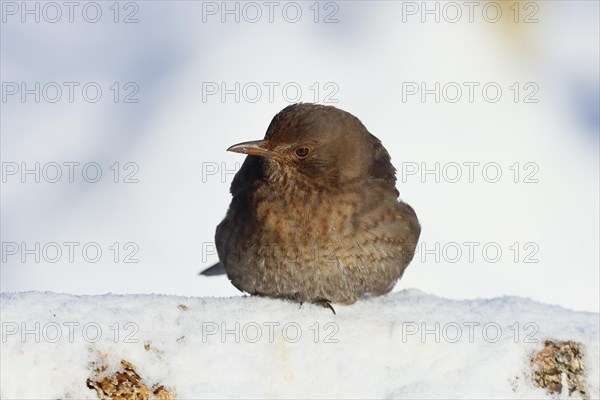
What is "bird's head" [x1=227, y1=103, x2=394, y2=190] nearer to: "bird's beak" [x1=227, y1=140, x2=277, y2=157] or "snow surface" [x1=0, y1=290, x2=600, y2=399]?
"bird's beak" [x1=227, y1=140, x2=277, y2=157]

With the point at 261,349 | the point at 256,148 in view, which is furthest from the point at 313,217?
the point at 261,349

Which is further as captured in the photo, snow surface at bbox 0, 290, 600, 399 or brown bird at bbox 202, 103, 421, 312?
brown bird at bbox 202, 103, 421, 312

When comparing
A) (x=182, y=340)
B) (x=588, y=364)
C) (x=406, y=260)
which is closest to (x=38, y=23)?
(x=406, y=260)

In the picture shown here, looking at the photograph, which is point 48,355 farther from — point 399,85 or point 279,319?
point 399,85

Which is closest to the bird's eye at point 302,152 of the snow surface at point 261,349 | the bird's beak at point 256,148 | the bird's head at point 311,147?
the bird's head at point 311,147

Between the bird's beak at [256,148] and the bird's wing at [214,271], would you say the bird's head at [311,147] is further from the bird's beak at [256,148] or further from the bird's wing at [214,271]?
the bird's wing at [214,271]

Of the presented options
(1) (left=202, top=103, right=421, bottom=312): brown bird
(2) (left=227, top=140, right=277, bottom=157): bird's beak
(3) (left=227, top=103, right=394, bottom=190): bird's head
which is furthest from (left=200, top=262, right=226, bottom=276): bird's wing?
(2) (left=227, top=140, right=277, bottom=157): bird's beak
